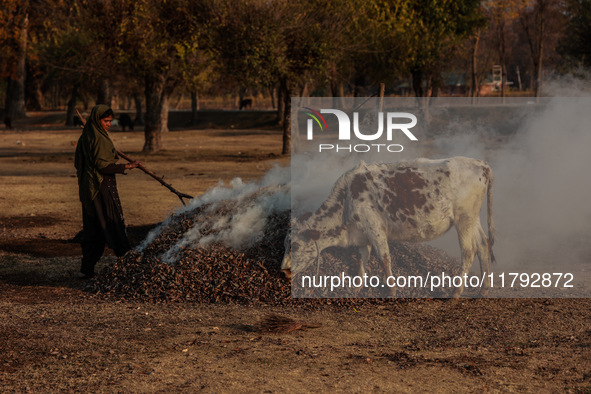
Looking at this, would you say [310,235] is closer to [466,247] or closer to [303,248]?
[303,248]

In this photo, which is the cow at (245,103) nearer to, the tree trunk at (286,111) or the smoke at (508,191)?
the tree trunk at (286,111)

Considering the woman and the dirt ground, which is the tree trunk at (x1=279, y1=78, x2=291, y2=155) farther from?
the woman

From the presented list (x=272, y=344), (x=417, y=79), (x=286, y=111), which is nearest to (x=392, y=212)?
(x=272, y=344)

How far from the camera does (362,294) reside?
911 cm

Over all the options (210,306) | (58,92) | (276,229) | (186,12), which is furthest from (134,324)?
(58,92)

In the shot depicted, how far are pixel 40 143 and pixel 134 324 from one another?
1379 inches

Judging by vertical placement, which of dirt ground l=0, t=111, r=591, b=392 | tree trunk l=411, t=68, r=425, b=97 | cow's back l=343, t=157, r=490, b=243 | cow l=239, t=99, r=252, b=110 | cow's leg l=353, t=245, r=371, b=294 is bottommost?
dirt ground l=0, t=111, r=591, b=392

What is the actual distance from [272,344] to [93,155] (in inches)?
161

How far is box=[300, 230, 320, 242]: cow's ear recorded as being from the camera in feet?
29.2

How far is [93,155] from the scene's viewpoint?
970 centimetres

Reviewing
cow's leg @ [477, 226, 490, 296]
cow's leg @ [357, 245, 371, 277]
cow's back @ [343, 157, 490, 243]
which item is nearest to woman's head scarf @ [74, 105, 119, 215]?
cow's back @ [343, 157, 490, 243]

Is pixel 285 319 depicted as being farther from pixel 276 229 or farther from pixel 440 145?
pixel 440 145

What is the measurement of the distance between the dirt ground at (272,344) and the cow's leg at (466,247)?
23cm

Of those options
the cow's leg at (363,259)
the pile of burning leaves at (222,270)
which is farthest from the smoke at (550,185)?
the cow's leg at (363,259)
